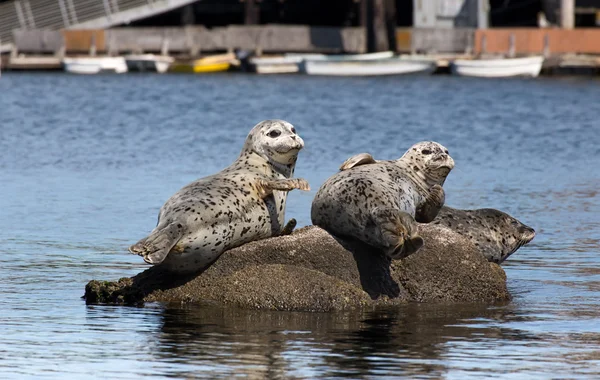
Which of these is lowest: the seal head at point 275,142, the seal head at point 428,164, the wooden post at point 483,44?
the wooden post at point 483,44

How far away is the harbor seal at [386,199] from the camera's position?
938 cm

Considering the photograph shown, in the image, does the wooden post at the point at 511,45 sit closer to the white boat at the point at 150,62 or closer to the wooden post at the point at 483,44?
the wooden post at the point at 483,44

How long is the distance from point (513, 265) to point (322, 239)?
2.68 m

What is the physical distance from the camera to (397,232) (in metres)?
9.34

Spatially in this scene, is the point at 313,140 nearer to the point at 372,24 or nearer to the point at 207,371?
the point at 207,371

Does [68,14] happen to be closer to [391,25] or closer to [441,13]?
[391,25]

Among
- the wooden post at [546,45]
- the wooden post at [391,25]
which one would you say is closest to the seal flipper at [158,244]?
the wooden post at [546,45]

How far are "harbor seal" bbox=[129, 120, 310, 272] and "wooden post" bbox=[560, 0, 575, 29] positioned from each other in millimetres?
41584

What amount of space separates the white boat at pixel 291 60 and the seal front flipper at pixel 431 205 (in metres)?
40.4

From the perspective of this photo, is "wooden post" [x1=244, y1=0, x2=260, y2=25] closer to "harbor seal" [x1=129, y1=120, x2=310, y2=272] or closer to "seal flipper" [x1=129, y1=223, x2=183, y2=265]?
"harbor seal" [x1=129, y1=120, x2=310, y2=272]

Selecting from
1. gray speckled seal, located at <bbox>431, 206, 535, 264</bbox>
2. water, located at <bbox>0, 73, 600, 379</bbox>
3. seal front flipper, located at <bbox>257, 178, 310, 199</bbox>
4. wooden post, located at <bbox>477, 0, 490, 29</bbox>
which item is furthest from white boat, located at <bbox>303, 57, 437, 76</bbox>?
seal front flipper, located at <bbox>257, 178, 310, 199</bbox>

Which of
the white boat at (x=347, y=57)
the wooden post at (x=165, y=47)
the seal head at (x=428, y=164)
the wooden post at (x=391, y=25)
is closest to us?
the seal head at (x=428, y=164)

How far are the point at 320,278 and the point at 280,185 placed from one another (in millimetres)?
746

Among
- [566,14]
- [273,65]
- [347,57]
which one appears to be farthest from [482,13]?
[273,65]
